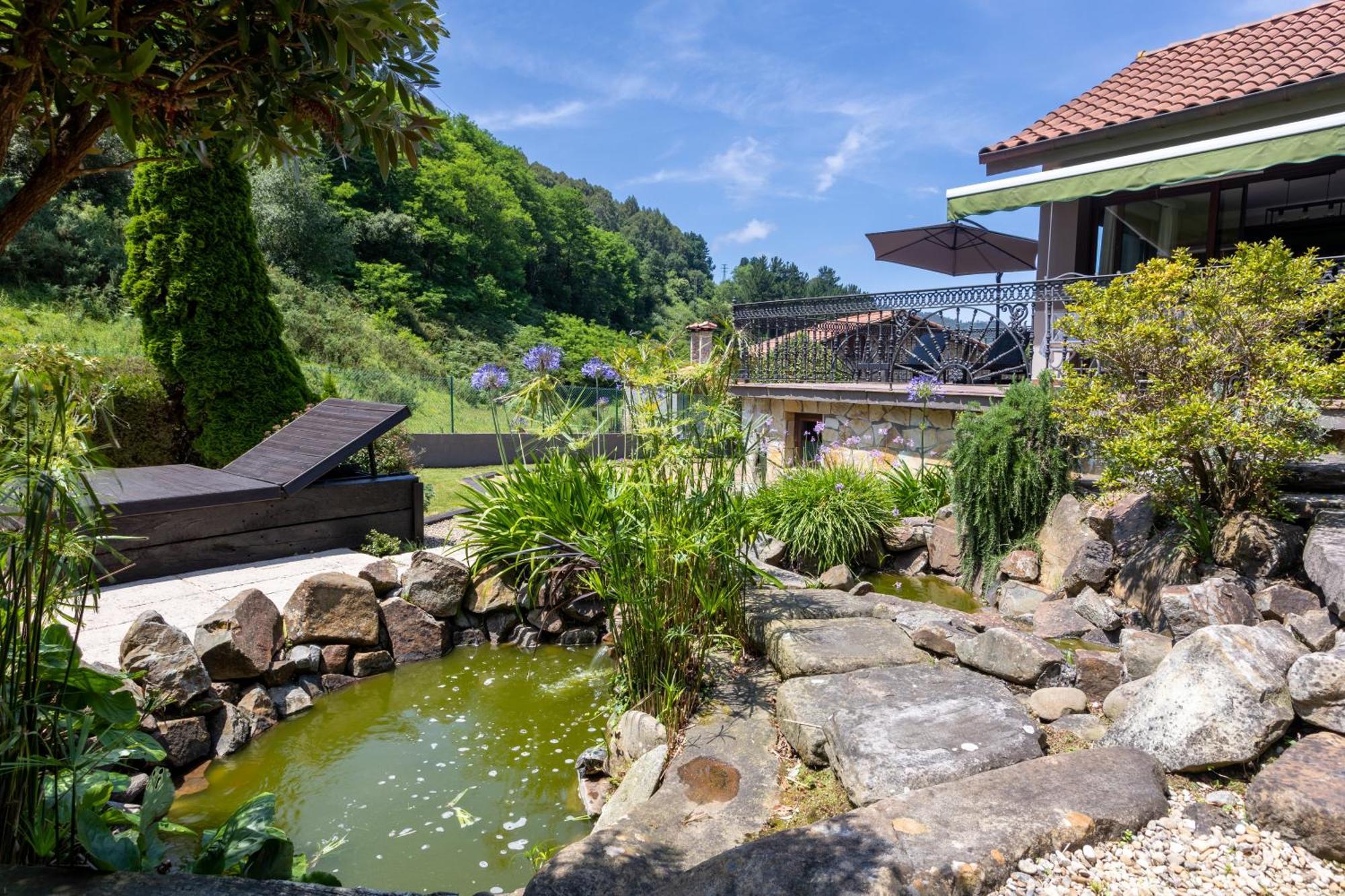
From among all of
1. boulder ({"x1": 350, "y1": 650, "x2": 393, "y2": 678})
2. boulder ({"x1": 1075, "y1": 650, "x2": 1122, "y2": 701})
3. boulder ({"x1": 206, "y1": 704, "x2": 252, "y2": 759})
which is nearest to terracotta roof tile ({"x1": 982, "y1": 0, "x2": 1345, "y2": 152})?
boulder ({"x1": 1075, "y1": 650, "x2": 1122, "y2": 701})

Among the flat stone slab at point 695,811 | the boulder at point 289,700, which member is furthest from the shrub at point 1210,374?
the boulder at point 289,700

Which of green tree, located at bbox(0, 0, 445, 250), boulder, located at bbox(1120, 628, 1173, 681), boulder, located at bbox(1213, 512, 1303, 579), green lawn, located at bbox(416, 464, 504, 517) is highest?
green tree, located at bbox(0, 0, 445, 250)

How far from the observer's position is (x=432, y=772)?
3.14 metres

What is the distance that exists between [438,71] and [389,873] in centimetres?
241

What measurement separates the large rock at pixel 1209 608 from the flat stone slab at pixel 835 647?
3.74ft

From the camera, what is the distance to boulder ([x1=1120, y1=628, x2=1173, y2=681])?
2.79 m

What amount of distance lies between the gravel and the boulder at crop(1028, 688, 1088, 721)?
75cm

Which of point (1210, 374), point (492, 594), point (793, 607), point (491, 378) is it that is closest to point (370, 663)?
point (492, 594)

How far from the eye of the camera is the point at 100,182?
18016mm

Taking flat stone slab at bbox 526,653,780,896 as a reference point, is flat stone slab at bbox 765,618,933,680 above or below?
above

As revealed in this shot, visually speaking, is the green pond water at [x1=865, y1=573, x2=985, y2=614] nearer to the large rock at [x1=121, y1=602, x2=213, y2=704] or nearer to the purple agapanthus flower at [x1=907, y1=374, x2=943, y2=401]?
the purple agapanthus flower at [x1=907, y1=374, x2=943, y2=401]

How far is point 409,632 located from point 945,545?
3819mm

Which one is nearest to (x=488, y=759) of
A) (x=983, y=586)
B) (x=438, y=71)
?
(x=438, y=71)

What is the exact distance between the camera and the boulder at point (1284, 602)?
10.4 feet
